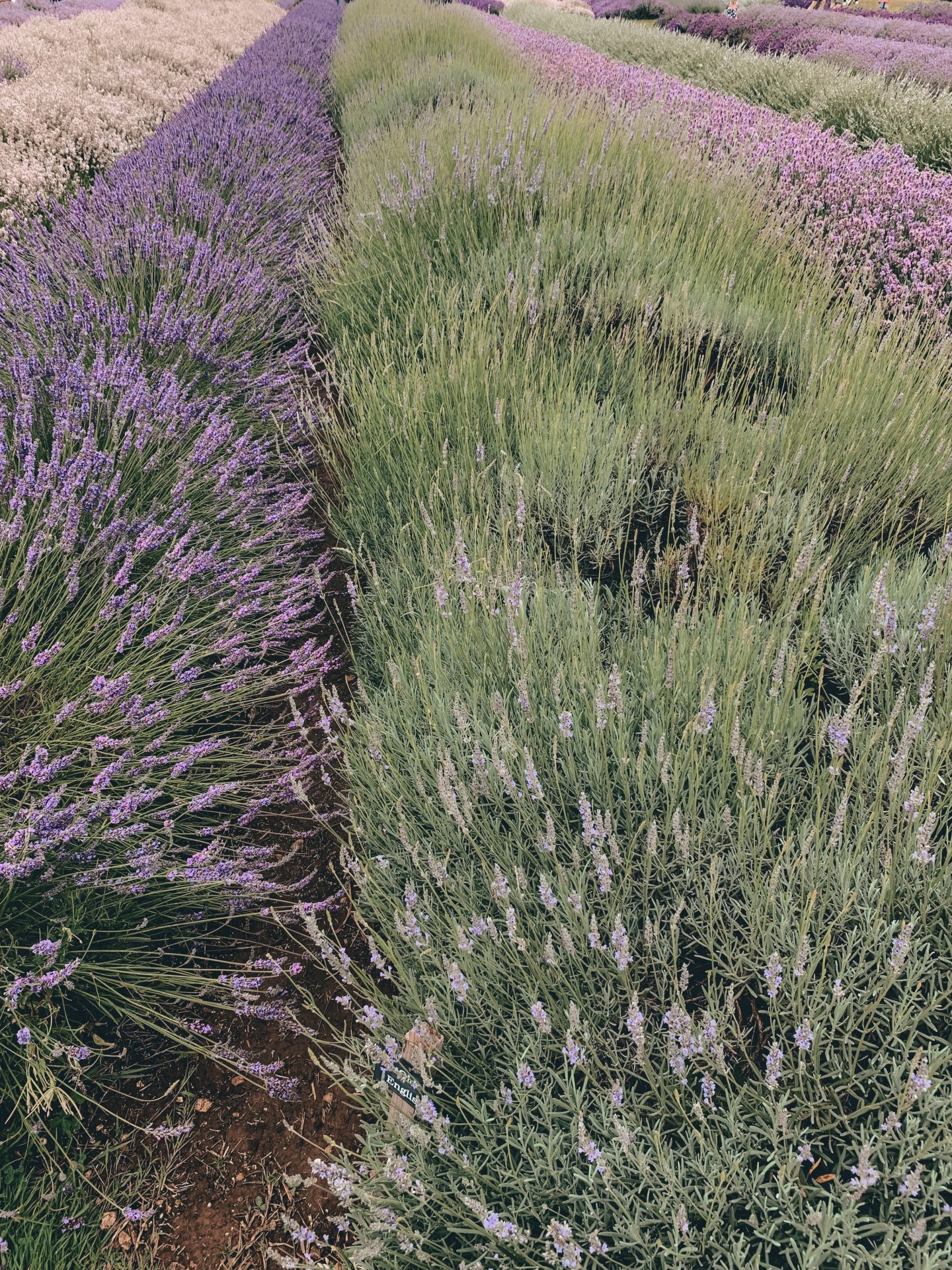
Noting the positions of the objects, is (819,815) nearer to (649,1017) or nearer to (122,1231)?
(649,1017)

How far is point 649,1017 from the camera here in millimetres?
1161

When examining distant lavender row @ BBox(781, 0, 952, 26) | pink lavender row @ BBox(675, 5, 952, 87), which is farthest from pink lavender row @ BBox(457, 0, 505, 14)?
distant lavender row @ BBox(781, 0, 952, 26)

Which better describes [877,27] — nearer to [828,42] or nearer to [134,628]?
[828,42]

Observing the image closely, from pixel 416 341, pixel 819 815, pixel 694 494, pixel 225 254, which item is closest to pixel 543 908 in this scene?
pixel 819 815

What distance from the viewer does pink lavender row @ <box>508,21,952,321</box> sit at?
3746mm

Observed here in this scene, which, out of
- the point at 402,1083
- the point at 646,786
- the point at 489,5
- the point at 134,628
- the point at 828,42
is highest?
the point at 489,5

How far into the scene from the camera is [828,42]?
11570mm

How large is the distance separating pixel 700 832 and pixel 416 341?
2.43 meters

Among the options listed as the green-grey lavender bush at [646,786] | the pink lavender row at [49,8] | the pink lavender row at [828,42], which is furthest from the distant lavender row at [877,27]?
the green-grey lavender bush at [646,786]

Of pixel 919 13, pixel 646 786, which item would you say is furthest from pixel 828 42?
pixel 646 786

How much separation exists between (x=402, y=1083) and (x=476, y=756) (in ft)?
1.69

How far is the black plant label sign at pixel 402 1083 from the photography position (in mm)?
1063

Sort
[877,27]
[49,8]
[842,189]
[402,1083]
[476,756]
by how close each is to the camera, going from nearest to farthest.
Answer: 1. [402,1083]
2. [476,756]
3. [842,189]
4. [49,8]
5. [877,27]

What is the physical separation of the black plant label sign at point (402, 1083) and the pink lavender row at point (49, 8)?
15969mm
